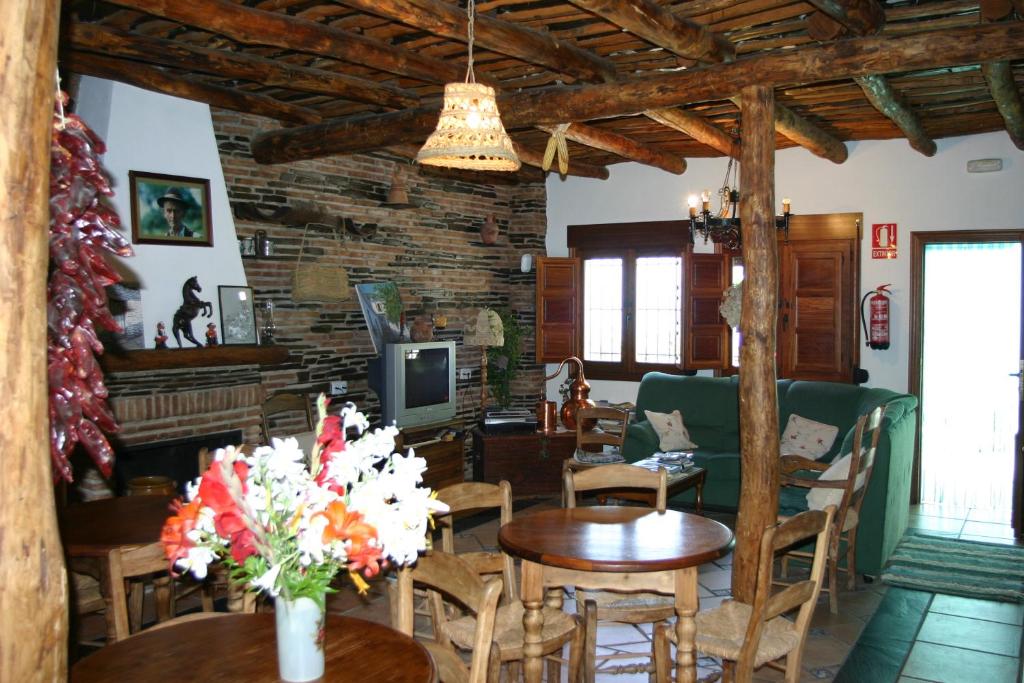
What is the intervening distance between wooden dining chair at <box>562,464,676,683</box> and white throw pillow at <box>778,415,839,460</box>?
108 inches

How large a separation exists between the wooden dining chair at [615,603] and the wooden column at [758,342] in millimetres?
726

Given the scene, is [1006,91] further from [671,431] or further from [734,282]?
[734,282]

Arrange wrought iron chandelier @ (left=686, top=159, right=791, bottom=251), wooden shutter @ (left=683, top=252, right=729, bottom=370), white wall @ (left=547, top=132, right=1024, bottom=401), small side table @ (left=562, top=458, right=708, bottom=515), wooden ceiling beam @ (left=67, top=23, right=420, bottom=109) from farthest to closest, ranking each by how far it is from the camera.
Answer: wooden shutter @ (left=683, top=252, right=729, bottom=370) < white wall @ (left=547, top=132, right=1024, bottom=401) < wrought iron chandelier @ (left=686, top=159, right=791, bottom=251) < small side table @ (left=562, top=458, right=708, bottom=515) < wooden ceiling beam @ (left=67, top=23, right=420, bottom=109)

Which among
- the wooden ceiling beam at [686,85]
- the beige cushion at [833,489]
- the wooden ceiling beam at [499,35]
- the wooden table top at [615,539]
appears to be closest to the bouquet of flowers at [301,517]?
the wooden table top at [615,539]

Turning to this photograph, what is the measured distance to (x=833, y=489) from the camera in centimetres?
527

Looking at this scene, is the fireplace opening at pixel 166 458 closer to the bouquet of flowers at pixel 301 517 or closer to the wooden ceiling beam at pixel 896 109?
the bouquet of flowers at pixel 301 517

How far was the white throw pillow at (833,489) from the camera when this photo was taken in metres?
5.29

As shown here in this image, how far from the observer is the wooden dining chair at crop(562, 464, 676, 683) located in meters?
3.63

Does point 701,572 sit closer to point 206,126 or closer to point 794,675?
point 794,675

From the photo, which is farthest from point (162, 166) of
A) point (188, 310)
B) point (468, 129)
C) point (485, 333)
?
point (485, 333)

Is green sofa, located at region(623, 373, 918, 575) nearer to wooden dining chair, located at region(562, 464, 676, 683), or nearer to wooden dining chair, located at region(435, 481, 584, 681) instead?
wooden dining chair, located at region(562, 464, 676, 683)

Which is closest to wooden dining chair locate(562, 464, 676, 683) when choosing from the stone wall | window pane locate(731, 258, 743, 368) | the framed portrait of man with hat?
the stone wall

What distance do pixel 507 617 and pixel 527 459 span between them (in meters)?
4.28

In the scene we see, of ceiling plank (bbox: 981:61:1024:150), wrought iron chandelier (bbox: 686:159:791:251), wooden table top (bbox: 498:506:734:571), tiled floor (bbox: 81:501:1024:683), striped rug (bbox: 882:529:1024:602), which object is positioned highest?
ceiling plank (bbox: 981:61:1024:150)
